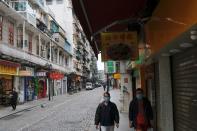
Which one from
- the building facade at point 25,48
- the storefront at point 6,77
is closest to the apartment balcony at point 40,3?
the building facade at point 25,48

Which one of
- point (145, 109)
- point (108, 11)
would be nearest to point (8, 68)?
point (145, 109)

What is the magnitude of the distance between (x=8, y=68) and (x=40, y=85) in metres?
17.8

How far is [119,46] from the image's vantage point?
11594 mm

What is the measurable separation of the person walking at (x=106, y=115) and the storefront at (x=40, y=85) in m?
39.3

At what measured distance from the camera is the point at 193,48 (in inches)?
319

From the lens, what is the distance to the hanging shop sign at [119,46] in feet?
37.5

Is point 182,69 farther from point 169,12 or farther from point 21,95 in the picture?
point 21,95

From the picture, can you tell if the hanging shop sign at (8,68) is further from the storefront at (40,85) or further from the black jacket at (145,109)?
the black jacket at (145,109)

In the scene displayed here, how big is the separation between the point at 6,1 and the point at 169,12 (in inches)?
1295

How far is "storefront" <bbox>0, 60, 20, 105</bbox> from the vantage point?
3691 centimetres

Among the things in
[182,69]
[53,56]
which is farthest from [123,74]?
[53,56]

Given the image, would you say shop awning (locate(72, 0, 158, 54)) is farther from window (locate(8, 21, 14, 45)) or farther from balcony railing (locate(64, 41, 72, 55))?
balcony railing (locate(64, 41, 72, 55))

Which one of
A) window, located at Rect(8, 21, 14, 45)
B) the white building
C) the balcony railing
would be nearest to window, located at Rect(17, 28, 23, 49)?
window, located at Rect(8, 21, 14, 45)

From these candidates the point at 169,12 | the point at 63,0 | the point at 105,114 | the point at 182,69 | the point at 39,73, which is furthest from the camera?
the point at 63,0
